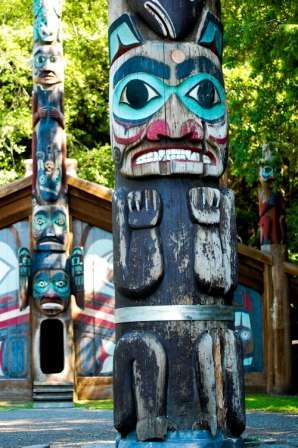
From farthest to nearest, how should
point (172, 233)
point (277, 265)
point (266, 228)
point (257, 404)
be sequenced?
point (266, 228), point (277, 265), point (257, 404), point (172, 233)

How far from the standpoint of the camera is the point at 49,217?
13305mm

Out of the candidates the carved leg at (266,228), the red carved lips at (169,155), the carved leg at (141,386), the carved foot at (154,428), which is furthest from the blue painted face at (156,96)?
the carved leg at (266,228)

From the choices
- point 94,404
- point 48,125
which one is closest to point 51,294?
point 94,404

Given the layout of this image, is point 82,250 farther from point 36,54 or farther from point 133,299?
point 133,299

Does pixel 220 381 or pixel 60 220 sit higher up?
pixel 60 220

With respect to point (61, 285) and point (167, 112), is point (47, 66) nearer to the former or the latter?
→ point (61, 285)

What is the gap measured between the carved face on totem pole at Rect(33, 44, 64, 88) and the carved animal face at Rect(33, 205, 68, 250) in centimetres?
208

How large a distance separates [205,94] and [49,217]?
770cm

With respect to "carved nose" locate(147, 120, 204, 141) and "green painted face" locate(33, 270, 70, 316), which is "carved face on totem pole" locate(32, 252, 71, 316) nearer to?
"green painted face" locate(33, 270, 70, 316)

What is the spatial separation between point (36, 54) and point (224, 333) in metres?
9.15

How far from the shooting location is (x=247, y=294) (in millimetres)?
14492

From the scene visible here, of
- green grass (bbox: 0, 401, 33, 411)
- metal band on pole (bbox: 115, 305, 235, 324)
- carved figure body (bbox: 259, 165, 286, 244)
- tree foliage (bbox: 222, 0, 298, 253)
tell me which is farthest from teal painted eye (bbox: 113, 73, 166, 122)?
carved figure body (bbox: 259, 165, 286, 244)

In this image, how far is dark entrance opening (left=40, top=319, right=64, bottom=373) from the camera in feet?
49.2

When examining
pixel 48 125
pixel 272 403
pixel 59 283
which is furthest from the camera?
pixel 48 125
